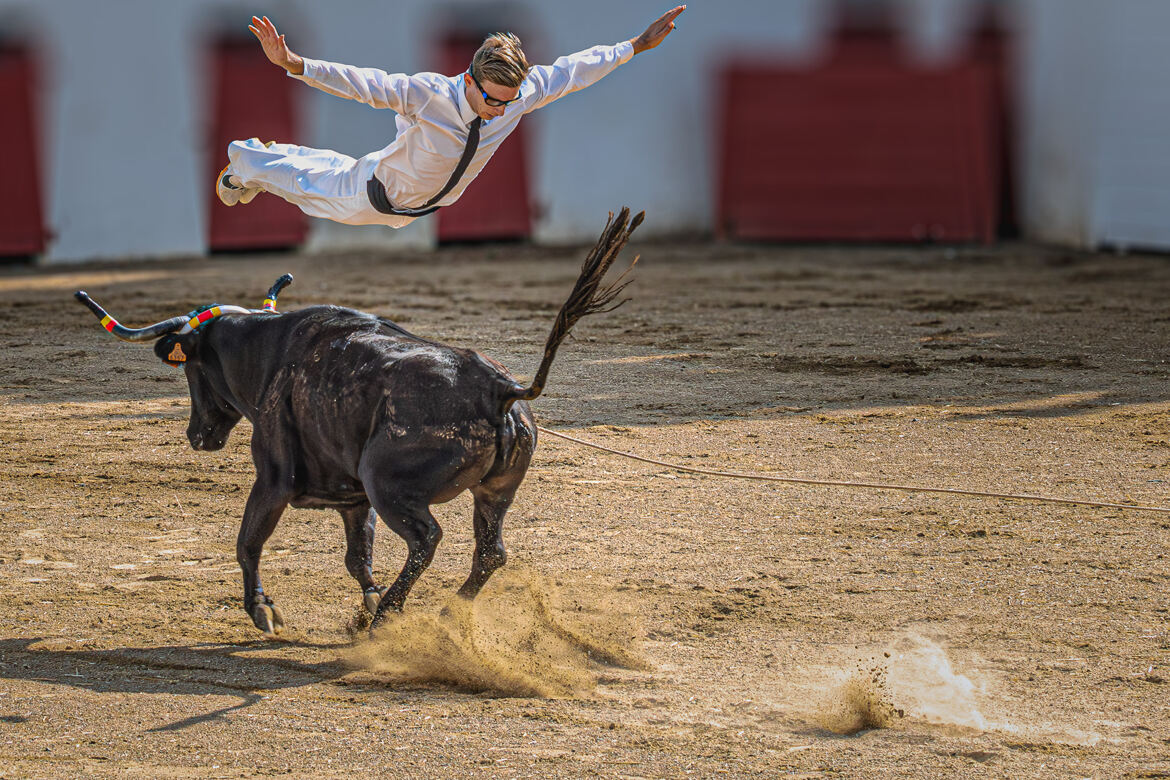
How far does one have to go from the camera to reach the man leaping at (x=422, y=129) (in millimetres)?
6027

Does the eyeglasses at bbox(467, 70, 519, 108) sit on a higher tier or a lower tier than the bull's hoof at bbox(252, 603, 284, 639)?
higher

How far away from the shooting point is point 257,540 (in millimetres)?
5742

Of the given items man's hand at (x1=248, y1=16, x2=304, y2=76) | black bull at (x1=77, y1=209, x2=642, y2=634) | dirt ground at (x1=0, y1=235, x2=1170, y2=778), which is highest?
man's hand at (x1=248, y1=16, x2=304, y2=76)

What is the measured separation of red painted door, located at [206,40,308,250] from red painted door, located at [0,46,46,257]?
175cm

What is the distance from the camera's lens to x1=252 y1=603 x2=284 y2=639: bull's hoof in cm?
565

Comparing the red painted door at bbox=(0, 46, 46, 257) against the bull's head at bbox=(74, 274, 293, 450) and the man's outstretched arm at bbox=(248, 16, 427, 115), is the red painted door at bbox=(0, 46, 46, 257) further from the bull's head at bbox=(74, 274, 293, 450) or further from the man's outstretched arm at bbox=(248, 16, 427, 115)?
the man's outstretched arm at bbox=(248, 16, 427, 115)

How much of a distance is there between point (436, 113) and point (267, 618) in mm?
2195

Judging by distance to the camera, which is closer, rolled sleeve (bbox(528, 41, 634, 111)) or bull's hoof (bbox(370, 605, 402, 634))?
bull's hoof (bbox(370, 605, 402, 634))

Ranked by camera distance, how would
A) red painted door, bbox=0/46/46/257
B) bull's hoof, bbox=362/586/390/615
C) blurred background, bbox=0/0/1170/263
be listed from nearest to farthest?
bull's hoof, bbox=362/586/390/615 < red painted door, bbox=0/46/46/257 < blurred background, bbox=0/0/1170/263

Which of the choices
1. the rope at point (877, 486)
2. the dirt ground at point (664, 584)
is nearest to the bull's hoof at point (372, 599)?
the dirt ground at point (664, 584)

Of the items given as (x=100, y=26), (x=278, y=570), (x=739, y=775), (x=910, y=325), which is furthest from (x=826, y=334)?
(x=100, y=26)

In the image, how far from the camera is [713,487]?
7664 millimetres

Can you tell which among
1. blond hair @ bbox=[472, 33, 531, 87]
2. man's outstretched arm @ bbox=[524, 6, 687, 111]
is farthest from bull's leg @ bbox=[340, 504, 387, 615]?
man's outstretched arm @ bbox=[524, 6, 687, 111]

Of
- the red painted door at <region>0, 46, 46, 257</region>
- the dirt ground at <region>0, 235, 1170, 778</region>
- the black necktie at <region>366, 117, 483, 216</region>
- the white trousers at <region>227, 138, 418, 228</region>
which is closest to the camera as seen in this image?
the dirt ground at <region>0, 235, 1170, 778</region>
